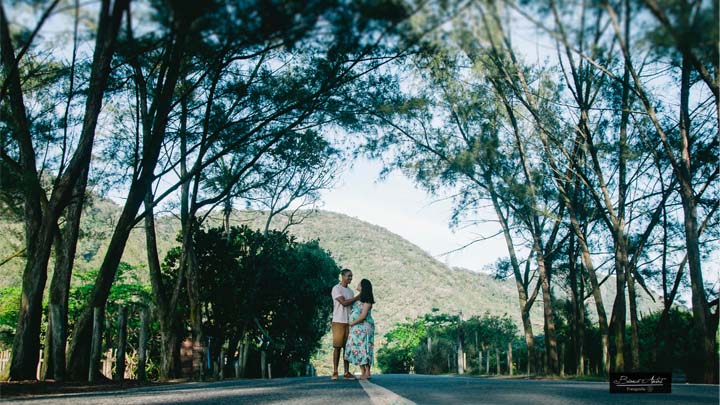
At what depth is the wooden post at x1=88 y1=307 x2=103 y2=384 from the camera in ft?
42.6

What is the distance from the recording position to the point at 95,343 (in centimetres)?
1311

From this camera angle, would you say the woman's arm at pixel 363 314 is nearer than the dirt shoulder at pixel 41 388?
No

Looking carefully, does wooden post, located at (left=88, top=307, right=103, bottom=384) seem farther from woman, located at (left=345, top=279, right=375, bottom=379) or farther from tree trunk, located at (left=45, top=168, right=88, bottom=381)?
woman, located at (left=345, top=279, right=375, bottom=379)

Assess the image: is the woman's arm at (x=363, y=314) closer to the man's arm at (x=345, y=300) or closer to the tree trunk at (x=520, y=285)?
the man's arm at (x=345, y=300)

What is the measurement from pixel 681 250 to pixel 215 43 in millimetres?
20852

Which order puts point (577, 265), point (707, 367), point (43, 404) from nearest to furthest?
point (43, 404) < point (707, 367) < point (577, 265)

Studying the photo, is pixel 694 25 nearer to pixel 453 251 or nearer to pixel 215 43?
pixel 215 43

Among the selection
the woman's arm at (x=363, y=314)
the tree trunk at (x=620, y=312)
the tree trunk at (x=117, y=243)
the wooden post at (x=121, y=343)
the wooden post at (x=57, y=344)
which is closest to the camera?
the woman's arm at (x=363, y=314)

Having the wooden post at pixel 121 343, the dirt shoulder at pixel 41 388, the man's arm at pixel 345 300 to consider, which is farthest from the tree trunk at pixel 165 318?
the man's arm at pixel 345 300

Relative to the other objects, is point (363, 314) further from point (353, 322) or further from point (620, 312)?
point (620, 312)

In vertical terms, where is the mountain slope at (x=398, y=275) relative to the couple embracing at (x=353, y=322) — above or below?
above

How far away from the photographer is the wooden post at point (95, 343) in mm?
12992

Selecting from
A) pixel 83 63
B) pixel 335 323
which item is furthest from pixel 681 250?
pixel 83 63

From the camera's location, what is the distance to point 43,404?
6926mm
